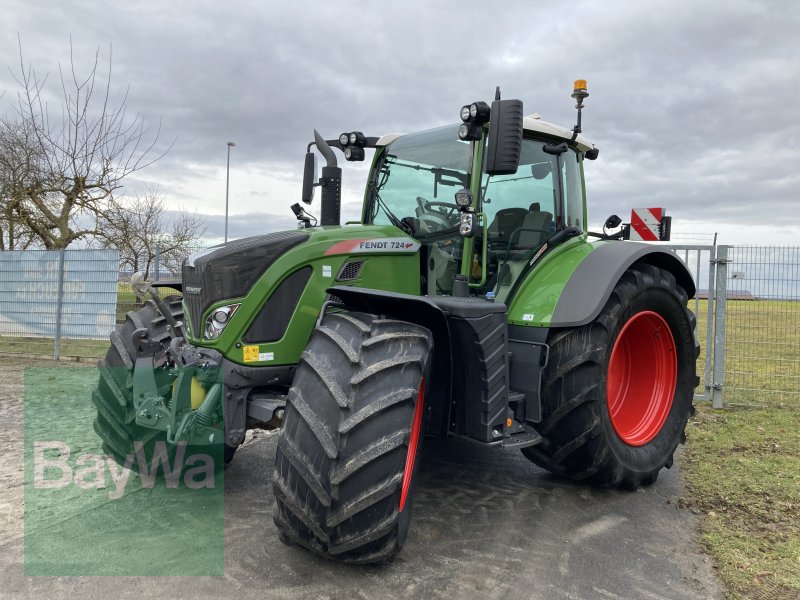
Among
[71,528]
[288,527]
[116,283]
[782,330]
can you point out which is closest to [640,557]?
[288,527]

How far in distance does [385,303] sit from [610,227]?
2.53 metres


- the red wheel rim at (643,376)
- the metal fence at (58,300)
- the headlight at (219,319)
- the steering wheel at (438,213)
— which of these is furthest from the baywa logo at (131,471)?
the metal fence at (58,300)

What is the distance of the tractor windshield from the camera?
3.92 metres

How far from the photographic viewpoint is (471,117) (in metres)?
3.59

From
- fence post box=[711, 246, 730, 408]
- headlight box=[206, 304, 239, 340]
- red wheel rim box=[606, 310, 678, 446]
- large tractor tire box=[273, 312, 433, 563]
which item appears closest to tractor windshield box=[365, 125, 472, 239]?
headlight box=[206, 304, 239, 340]

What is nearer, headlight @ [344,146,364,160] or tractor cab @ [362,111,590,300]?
tractor cab @ [362,111,590,300]

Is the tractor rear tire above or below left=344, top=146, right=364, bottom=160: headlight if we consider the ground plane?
below

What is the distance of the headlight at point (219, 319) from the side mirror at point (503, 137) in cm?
156

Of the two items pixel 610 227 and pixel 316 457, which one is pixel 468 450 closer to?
pixel 610 227

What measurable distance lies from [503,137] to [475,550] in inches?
83.4

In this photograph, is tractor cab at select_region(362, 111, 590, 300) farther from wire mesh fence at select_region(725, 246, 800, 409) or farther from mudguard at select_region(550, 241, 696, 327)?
wire mesh fence at select_region(725, 246, 800, 409)

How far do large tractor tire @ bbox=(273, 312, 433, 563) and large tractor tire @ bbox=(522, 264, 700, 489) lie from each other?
122 cm

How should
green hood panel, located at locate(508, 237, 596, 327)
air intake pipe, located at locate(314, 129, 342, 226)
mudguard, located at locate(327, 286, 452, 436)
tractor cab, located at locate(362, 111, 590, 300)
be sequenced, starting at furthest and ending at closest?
air intake pipe, located at locate(314, 129, 342, 226)
tractor cab, located at locate(362, 111, 590, 300)
green hood panel, located at locate(508, 237, 596, 327)
mudguard, located at locate(327, 286, 452, 436)

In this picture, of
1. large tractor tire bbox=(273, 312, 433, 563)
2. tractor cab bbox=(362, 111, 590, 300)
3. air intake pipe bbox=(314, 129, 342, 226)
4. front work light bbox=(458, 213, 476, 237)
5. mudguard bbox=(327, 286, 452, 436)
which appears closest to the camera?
large tractor tire bbox=(273, 312, 433, 563)
